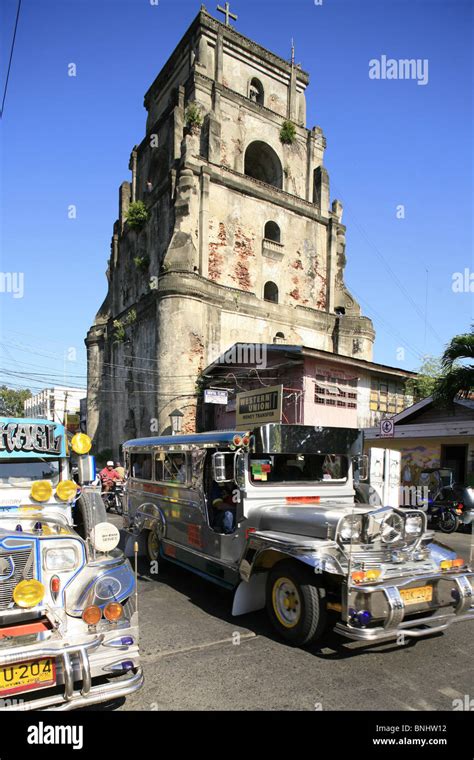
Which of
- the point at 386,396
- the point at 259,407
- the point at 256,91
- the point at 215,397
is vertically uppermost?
the point at 256,91

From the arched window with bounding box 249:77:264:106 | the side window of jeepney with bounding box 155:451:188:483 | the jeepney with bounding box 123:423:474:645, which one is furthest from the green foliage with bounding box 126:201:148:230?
the jeepney with bounding box 123:423:474:645

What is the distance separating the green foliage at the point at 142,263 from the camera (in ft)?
100

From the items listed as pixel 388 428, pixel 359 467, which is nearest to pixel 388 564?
pixel 359 467

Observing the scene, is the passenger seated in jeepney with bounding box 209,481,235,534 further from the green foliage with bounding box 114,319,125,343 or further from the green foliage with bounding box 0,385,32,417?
the green foliage with bounding box 0,385,32,417

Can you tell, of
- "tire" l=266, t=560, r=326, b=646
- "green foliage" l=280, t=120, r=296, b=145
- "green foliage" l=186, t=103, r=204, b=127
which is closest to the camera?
Answer: "tire" l=266, t=560, r=326, b=646

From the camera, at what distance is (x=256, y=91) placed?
104ft

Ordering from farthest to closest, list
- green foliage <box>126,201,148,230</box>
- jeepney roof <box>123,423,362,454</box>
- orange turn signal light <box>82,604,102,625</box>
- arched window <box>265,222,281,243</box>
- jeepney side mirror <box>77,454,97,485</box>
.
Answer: green foliage <box>126,201,148,230</box> → arched window <box>265,222,281,243</box> → jeepney roof <box>123,423,362,454</box> → jeepney side mirror <box>77,454,97,485</box> → orange turn signal light <box>82,604,102,625</box>

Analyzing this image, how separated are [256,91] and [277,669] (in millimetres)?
34360

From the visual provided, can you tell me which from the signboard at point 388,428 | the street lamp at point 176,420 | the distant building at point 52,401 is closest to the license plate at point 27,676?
the signboard at point 388,428

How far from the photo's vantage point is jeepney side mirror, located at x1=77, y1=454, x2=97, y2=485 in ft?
18.7

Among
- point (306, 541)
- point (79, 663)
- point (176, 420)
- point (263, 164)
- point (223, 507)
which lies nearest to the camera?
point (79, 663)

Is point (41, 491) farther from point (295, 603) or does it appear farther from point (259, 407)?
point (259, 407)

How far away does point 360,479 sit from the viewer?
25.1ft

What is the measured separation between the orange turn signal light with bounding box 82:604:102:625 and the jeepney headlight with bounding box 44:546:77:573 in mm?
420
